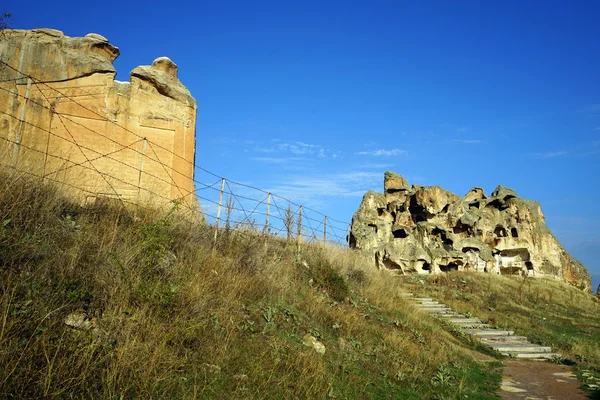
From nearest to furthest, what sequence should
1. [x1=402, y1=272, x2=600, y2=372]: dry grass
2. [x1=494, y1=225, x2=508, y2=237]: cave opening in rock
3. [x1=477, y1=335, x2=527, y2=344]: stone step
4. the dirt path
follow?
the dirt path → [x1=477, y1=335, x2=527, y2=344]: stone step → [x1=402, y1=272, x2=600, y2=372]: dry grass → [x1=494, y1=225, x2=508, y2=237]: cave opening in rock

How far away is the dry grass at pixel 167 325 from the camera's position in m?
3.79

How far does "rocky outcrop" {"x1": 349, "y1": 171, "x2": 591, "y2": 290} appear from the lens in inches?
1207

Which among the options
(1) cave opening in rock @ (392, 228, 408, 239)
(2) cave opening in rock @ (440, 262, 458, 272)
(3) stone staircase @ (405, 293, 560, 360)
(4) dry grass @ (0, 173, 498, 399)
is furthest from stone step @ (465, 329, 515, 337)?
(1) cave opening in rock @ (392, 228, 408, 239)

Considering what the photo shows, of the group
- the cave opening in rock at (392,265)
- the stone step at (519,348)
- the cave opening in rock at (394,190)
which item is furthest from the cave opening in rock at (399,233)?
the stone step at (519,348)

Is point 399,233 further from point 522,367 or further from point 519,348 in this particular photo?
point 522,367

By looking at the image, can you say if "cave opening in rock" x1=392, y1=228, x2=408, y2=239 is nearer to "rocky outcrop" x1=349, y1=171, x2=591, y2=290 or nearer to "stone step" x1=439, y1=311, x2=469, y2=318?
"rocky outcrop" x1=349, y1=171, x2=591, y2=290

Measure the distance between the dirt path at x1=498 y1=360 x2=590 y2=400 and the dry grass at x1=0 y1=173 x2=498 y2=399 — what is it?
456 millimetres

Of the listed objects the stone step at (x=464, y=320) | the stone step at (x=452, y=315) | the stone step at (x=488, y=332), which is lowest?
the stone step at (x=488, y=332)

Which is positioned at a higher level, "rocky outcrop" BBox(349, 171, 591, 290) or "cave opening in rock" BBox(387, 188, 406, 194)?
"cave opening in rock" BBox(387, 188, 406, 194)

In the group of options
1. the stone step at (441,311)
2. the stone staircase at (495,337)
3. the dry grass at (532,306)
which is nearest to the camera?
the stone staircase at (495,337)

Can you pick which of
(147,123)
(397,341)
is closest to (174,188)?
(147,123)

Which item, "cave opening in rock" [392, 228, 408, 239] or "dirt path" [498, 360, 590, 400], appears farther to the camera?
"cave opening in rock" [392, 228, 408, 239]

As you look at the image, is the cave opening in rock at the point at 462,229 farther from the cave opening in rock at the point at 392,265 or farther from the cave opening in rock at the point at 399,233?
the cave opening in rock at the point at 392,265

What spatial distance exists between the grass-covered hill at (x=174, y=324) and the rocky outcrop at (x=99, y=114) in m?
3.81
